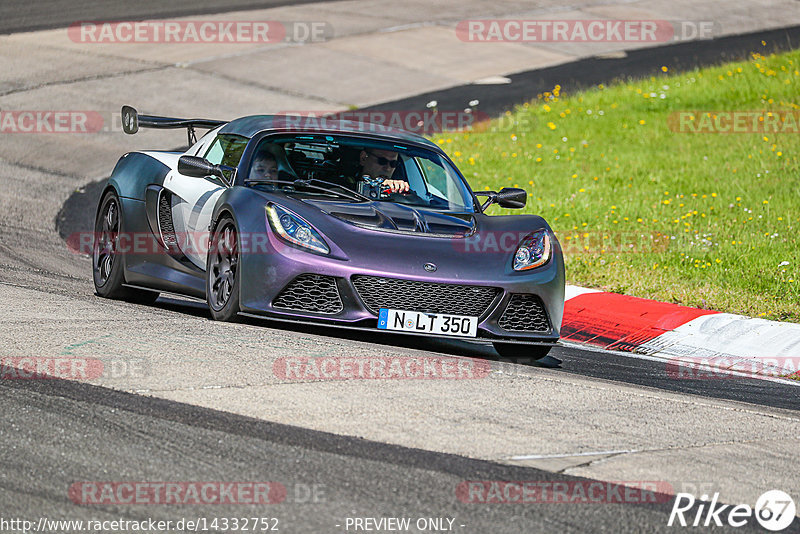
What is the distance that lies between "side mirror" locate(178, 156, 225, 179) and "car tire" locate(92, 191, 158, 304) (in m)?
1.21

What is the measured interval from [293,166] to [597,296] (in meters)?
3.35

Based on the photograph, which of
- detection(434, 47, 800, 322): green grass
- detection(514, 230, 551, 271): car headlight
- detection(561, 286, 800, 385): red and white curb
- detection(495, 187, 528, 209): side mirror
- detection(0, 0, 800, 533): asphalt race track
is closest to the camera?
detection(0, 0, 800, 533): asphalt race track

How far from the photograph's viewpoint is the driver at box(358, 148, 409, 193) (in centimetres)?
806

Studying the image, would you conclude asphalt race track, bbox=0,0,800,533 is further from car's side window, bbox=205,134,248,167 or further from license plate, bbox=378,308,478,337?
car's side window, bbox=205,134,248,167

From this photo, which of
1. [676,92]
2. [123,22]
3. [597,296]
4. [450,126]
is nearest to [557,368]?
[597,296]

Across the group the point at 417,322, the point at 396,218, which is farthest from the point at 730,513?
the point at 396,218

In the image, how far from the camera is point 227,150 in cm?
841

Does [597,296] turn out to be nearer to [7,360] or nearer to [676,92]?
[7,360]

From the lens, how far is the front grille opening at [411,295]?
692 centimetres

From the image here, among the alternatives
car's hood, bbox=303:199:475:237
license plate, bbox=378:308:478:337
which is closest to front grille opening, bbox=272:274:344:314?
license plate, bbox=378:308:478:337

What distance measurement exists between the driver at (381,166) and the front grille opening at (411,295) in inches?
49.6

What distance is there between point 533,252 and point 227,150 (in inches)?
91.1

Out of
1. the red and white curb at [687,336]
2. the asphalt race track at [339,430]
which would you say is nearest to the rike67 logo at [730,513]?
the asphalt race track at [339,430]

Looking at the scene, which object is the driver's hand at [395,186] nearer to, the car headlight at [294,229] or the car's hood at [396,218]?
the car's hood at [396,218]
